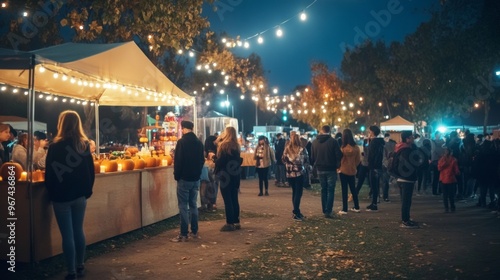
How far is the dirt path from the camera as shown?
6595mm

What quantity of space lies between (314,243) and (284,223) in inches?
80.2

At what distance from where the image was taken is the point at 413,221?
10.0 metres

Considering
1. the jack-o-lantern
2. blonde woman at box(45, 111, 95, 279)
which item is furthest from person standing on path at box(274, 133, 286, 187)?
blonde woman at box(45, 111, 95, 279)

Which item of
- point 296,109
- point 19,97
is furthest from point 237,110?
point 19,97

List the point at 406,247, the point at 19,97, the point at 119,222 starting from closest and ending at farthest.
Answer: the point at 406,247, the point at 119,222, the point at 19,97

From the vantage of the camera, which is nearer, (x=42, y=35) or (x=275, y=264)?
(x=275, y=264)

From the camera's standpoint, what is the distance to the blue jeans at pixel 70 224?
5957mm

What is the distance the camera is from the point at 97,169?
814cm

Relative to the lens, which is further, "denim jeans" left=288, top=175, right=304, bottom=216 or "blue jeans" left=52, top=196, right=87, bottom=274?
"denim jeans" left=288, top=175, right=304, bottom=216

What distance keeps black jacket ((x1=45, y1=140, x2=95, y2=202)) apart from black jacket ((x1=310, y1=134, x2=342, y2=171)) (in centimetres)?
618

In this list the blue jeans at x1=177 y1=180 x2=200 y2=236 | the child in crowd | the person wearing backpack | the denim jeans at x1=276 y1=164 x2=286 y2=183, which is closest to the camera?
A: the blue jeans at x1=177 y1=180 x2=200 y2=236

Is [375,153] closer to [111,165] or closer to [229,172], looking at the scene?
[229,172]

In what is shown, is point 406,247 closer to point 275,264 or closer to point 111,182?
point 275,264

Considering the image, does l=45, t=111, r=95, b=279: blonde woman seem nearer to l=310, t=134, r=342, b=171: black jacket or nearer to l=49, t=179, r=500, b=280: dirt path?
l=49, t=179, r=500, b=280: dirt path
